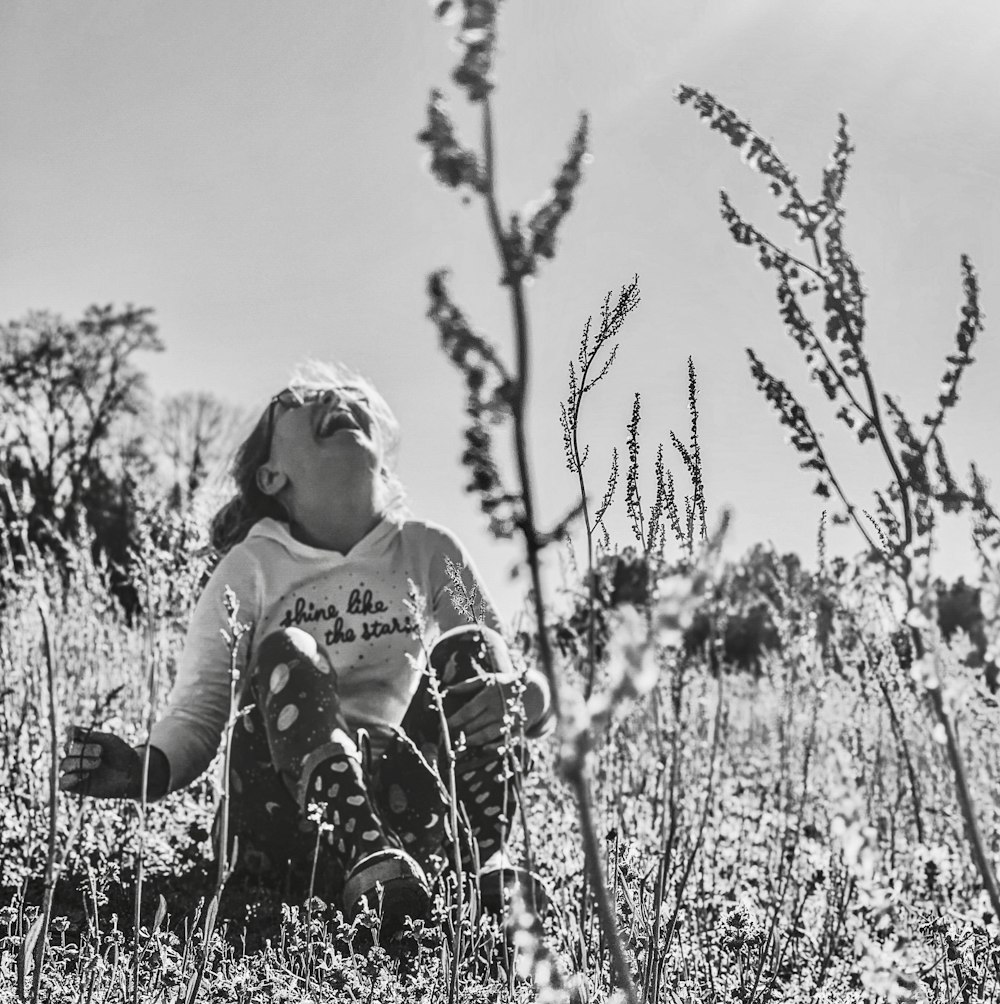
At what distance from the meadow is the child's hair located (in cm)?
31

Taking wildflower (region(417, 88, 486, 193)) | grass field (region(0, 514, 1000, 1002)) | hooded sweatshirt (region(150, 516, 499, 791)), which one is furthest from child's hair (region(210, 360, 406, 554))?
wildflower (region(417, 88, 486, 193))

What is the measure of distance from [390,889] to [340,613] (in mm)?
1116

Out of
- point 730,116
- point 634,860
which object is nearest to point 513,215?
point 730,116

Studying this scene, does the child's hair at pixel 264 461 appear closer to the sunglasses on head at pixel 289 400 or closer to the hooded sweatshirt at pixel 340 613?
the sunglasses on head at pixel 289 400

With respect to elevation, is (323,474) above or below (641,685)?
above

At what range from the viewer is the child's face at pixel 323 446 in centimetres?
322

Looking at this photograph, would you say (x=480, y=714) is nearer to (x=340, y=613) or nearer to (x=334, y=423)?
(x=340, y=613)

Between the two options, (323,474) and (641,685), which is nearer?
(641,685)

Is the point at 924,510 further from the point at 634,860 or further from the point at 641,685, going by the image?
the point at 634,860

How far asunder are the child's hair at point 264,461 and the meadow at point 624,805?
0.31 m

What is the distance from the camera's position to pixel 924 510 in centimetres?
117

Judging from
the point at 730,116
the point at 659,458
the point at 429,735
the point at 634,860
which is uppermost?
the point at 730,116

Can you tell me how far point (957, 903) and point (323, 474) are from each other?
2212 millimetres

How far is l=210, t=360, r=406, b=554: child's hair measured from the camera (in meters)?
3.50
